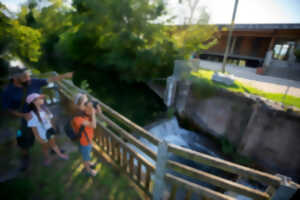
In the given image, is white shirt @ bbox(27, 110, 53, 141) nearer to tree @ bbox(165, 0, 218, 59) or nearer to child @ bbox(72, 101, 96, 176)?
child @ bbox(72, 101, 96, 176)

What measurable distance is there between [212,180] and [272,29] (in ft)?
52.9

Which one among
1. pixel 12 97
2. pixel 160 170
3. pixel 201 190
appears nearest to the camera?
pixel 201 190

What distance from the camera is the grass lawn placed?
227 centimetres

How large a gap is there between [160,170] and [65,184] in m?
1.79

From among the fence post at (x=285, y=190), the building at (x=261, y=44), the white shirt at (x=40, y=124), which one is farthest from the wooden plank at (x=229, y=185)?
the building at (x=261, y=44)

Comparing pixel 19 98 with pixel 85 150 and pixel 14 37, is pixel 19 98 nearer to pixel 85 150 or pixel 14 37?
pixel 85 150

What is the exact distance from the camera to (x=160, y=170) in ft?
6.39

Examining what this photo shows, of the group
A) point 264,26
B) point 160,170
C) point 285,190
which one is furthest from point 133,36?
point 264,26

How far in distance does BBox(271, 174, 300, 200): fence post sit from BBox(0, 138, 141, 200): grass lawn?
1958mm

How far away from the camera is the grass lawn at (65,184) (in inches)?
89.5

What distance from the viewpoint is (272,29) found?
1218 cm

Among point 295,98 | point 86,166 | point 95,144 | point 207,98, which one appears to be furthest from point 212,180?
point 295,98

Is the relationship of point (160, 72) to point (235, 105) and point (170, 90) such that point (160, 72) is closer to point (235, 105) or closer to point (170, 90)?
point (170, 90)

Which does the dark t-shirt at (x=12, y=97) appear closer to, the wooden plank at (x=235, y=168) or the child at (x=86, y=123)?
the child at (x=86, y=123)
